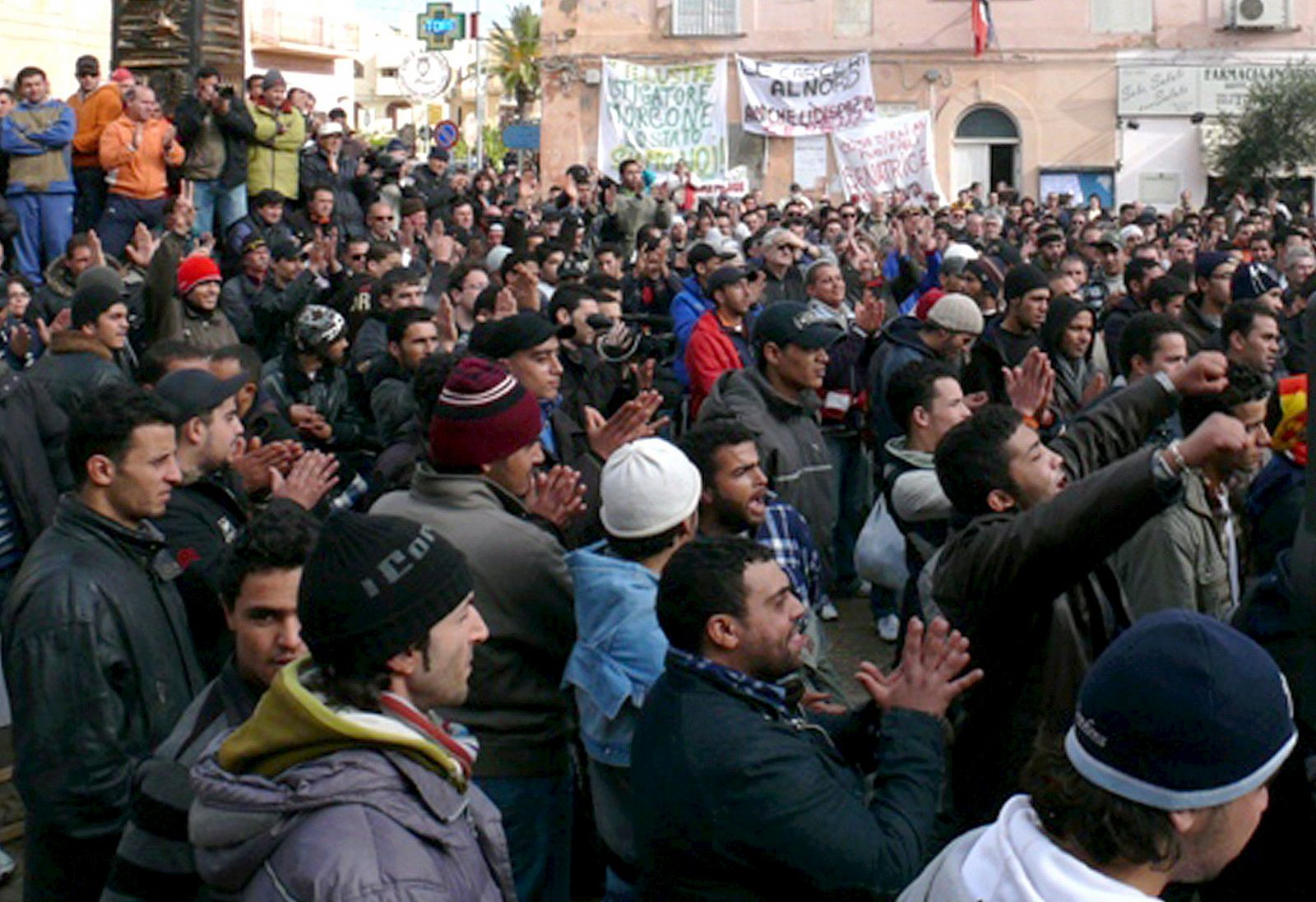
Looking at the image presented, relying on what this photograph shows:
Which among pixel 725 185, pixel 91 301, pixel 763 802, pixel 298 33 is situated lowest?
pixel 763 802

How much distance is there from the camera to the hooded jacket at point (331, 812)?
243 centimetres

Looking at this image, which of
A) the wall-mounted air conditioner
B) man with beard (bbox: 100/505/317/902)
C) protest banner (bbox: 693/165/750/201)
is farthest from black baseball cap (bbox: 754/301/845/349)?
the wall-mounted air conditioner

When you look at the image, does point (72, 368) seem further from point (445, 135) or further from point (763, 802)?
point (445, 135)

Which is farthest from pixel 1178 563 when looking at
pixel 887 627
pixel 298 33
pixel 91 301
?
pixel 298 33

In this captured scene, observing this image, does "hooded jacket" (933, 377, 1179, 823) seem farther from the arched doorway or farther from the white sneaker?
the arched doorway

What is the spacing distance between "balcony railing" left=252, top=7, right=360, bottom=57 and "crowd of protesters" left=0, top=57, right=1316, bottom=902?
39.3 meters

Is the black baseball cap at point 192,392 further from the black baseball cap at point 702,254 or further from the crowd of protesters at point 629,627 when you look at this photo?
the black baseball cap at point 702,254

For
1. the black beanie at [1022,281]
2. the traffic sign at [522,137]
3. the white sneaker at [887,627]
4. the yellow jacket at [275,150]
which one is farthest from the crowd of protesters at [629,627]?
the traffic sign at [522,137]

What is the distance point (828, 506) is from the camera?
6.85 m

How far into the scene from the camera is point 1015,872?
2.16 metres

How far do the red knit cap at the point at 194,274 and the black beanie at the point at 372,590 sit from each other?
699 cm

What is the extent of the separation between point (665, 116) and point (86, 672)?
29839mm

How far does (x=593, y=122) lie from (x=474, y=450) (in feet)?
103

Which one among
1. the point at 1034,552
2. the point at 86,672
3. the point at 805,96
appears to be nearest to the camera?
the point at 1034,552
